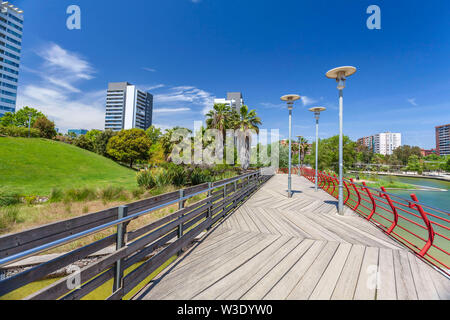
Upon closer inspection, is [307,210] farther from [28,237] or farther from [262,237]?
[28,237]

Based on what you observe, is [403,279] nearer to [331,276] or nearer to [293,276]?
[331,276]

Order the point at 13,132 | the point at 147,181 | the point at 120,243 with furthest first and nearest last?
the point at 13,132 → the point at 147,181 → the point at 120,243

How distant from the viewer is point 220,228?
467 cm

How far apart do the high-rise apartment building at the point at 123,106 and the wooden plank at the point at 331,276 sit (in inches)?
4515

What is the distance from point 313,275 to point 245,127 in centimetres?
2192

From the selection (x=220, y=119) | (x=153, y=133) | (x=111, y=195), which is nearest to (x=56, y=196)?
(x=111, y=195)

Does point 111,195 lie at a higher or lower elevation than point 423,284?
lower

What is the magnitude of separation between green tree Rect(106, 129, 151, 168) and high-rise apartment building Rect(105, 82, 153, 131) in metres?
73.1

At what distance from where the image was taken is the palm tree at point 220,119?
2267 cm

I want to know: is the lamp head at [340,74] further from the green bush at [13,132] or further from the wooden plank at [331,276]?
the green bush at [13,132]

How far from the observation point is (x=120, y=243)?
2.09 metres

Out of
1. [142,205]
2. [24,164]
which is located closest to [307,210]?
[142,205]

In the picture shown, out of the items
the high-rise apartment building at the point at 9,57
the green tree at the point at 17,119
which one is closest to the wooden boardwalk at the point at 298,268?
the green tree at the point at 17,119
